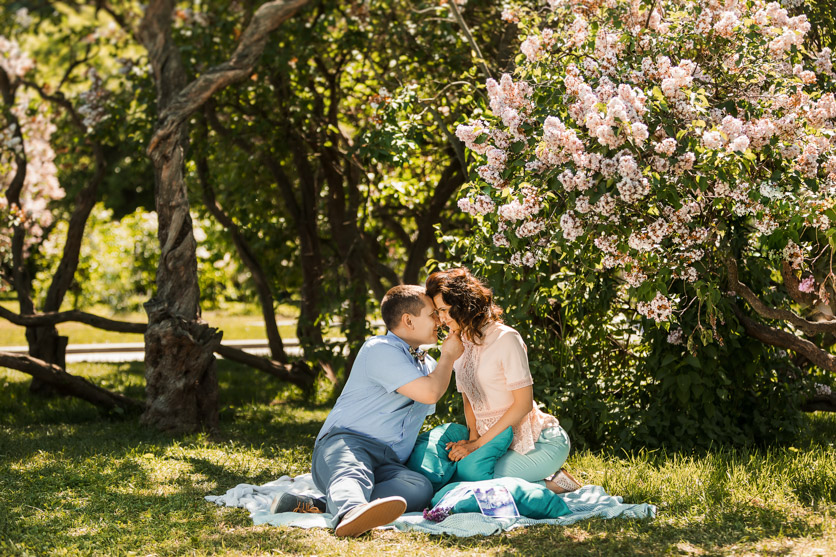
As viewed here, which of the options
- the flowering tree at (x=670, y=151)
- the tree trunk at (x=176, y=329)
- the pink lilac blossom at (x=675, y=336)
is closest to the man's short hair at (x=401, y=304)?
the flowering tree at (x=670, y=151)

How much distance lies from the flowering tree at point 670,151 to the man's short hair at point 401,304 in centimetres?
53

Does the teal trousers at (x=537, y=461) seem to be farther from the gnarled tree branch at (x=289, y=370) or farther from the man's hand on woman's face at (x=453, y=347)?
the gnarled tree branch at (x=289, y=370)

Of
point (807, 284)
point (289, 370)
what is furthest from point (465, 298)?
point (289, 370)

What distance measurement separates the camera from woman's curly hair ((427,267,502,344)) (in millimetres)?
4391

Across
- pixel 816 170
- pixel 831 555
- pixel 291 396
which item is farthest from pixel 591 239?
pixel 291 396

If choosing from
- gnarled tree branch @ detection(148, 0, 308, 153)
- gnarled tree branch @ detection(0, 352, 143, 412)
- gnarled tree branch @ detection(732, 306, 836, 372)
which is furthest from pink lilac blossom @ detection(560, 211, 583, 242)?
gnarled tree branch @ detection(0, 352, 143, 412)

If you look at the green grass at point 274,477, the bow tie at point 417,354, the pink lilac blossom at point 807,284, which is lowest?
the green grass at point 274,477

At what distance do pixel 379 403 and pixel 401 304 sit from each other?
53 centimetres

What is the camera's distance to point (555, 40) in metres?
4.95

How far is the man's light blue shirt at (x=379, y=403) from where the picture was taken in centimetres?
429

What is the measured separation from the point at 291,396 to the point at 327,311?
1.34 m

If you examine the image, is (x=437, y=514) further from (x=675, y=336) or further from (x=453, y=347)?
(x=675, y=336)

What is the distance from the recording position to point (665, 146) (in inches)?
140

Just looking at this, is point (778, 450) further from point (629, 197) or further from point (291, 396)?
point (291, 396)
